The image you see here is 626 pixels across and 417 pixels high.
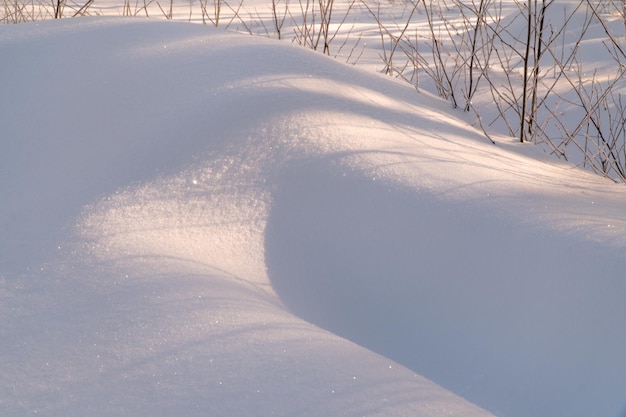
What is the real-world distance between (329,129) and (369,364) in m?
0.69

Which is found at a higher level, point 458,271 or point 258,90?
point 258,90

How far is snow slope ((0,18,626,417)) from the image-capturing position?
0.94 m

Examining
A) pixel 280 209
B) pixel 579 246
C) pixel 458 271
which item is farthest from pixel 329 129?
pixel 579 246

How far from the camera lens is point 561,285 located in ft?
4.01

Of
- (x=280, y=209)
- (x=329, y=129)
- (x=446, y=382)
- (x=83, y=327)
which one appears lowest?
(x=446, y=382)

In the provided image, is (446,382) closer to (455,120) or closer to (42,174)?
(42,174)

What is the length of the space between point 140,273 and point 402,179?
576mm

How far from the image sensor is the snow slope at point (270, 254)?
3.09ft

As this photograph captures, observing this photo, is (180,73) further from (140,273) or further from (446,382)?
(446,382)

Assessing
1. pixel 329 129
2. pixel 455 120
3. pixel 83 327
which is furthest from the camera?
pixel 455 120

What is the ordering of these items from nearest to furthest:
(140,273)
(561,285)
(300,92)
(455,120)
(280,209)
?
(140,273), (561,285), (280,209), (300,92), (455,120)

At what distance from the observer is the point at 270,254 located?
4.09 feet

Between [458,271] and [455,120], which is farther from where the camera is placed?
[455,120]

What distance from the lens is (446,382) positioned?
3.64ft
